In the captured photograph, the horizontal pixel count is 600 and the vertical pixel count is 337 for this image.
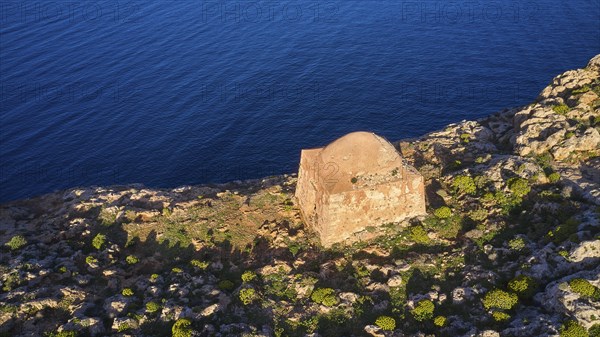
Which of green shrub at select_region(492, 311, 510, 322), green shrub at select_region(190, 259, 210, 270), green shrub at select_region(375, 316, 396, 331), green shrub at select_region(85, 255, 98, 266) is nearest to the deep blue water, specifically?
green shrub at select_region(85, 255, 98, 266)

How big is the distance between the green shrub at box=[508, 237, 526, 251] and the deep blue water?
143ft

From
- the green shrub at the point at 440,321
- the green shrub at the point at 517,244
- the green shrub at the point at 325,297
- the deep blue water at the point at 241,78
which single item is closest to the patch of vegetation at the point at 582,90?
the green shrub at the point at 517,244

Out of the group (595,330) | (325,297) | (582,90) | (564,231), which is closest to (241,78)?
(582,90)

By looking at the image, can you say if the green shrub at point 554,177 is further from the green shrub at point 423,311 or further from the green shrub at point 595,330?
the green shrub at point 423,311

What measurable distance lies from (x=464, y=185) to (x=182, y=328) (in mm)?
28637

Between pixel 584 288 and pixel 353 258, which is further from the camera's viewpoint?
pixel 353 258

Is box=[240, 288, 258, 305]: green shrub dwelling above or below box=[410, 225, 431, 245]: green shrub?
below

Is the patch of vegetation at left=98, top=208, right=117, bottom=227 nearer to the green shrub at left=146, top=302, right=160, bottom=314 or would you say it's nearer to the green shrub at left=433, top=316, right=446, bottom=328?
the green shrub at left=146, top=302, right=160, bottom=314

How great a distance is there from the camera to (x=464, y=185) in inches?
1768

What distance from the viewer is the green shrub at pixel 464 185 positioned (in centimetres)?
4444

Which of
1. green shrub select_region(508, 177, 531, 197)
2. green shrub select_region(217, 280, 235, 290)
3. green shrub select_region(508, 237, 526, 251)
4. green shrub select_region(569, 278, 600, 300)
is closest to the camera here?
green shrub select_region(569, 278, 600, 300)

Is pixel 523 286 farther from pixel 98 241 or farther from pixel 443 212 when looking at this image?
pixel 98 241

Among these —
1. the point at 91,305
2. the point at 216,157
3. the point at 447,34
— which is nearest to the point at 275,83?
the point at 216,157

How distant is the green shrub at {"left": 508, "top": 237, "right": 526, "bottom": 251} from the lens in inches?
1442
